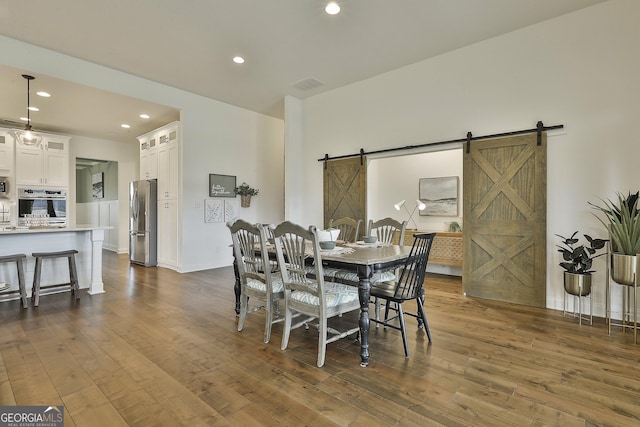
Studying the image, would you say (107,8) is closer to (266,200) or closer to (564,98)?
(266,200)

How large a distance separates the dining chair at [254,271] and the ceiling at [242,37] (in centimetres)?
241

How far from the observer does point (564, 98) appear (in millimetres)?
3539

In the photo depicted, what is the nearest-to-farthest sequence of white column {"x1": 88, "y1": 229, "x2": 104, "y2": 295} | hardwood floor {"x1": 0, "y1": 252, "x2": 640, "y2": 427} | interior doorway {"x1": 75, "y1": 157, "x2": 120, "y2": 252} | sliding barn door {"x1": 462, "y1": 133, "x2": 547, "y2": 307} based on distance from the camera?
hardwood floor {"x1": 0, "y1": 252, "x2": 640, "y2": 427}
sliding barn door {"x1": 462, "y1": 133, "x2": 547, "y2": 307}
white column {"x1": 88, "y1": 229, "x2": 104, "y2": 295}
interior doorway {"x1": 75, "y1": 157, "x2": 120, "y2": 252}

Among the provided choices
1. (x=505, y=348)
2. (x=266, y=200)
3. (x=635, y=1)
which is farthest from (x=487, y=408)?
(x=266, y=200)

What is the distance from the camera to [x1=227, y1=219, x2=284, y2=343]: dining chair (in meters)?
2.67

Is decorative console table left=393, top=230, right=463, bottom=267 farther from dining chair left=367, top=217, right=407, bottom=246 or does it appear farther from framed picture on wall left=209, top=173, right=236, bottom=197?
framed picture on wall left=209, top=173, right=236, bottom=197

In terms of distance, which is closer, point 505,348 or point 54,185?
point 505,348

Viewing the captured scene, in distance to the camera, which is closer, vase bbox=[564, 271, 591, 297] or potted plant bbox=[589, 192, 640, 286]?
potted plant bbox=[589, 192, 640, 286]

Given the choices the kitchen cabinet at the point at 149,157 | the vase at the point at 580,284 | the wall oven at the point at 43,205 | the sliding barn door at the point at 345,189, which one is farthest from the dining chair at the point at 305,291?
the wall oven at the point at 43,205

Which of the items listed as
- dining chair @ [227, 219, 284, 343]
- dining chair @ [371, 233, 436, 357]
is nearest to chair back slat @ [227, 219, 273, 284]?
dining chair @ [227, 219, 284, 343]

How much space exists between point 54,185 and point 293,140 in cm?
529

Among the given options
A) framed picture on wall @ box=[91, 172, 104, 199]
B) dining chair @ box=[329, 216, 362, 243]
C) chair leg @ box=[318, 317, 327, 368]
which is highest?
framed picture on wall @ box=[91, 172, 104, 199]

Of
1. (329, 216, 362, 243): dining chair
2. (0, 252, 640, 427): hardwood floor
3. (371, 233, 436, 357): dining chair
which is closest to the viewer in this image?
(0, 252, 640, 427): hardwood floor

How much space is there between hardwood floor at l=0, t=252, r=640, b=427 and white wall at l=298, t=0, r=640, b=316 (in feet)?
4.48
